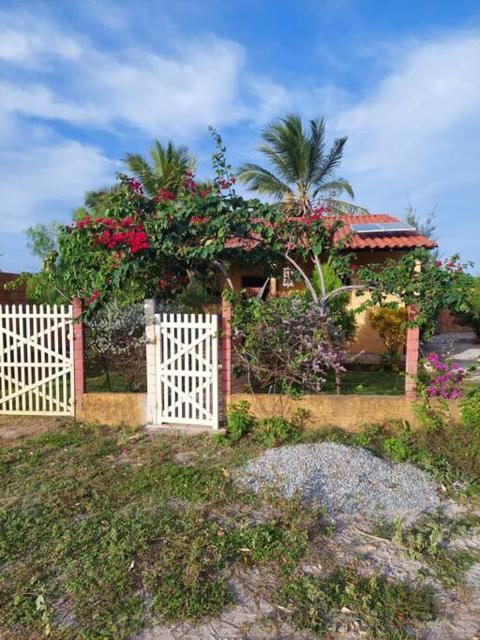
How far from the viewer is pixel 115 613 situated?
7.20 feet

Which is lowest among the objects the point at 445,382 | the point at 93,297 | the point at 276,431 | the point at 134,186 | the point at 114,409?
the point at 276,431

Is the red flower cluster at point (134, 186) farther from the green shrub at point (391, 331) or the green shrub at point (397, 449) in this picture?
the green shrub at point (391, 331)

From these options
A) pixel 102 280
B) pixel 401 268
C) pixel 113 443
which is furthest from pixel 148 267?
pixel 401 268

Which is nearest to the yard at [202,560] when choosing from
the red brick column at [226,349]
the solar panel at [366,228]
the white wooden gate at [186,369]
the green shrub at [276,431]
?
the green shrub at [276,431]

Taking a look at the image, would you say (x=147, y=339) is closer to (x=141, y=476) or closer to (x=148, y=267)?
(x=148, y=267)

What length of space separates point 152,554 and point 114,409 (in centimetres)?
285

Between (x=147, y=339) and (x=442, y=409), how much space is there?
11.3 feet

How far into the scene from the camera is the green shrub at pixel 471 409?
4.44 meters

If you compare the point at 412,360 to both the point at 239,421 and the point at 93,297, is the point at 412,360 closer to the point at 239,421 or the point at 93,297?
the point at 239,421

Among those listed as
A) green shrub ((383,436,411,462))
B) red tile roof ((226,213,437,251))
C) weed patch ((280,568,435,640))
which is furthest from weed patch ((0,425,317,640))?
red tile roof ((226,213,437,251))

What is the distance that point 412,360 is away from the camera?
4852 millimetres

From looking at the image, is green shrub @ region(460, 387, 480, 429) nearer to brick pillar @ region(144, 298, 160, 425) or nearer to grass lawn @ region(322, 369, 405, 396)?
grass lawn @ region(322, 369, 405, 396)

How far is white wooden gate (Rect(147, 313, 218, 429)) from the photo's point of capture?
503 centimetres

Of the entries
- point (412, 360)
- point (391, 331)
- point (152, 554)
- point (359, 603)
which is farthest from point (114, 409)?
point (391, 331)
